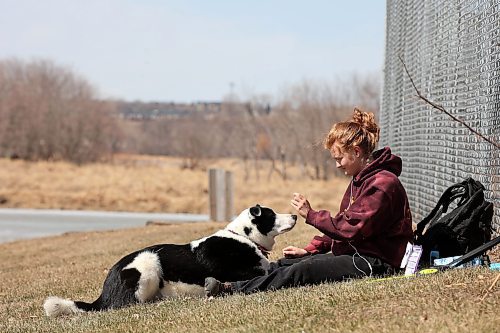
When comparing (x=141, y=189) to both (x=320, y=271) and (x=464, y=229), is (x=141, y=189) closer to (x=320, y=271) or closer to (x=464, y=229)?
(x=320, y=271)

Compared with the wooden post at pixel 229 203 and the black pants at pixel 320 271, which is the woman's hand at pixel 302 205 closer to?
the black pants at pixel 320 271

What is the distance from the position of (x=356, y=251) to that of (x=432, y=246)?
69 centimetres

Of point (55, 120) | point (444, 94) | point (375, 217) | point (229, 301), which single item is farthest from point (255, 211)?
point (55, 120)

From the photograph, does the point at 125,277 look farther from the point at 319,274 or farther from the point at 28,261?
the point at 28,261

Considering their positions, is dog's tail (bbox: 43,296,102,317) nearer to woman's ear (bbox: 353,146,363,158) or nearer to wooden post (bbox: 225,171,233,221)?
woman's ear (bbox: 353,146,363,158)

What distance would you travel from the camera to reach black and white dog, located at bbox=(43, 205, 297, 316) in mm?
5992

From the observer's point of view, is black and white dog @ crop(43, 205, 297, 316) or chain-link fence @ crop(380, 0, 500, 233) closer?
black and white dog @ crop(43, 205, 297, 316)

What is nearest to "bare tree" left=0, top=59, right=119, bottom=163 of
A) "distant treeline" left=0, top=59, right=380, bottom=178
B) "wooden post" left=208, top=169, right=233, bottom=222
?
"distant treeline" left=0, top=59, right=380, bottom=178

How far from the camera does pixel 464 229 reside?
568 cm

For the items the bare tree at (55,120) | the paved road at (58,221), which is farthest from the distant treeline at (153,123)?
the paved road at (58,221)

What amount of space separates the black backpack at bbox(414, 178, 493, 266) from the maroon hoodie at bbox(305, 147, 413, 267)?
30 cm

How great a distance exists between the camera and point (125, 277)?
600 centimetres

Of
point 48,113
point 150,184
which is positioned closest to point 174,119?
point 48,113

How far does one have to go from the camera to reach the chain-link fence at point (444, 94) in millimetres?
6703
